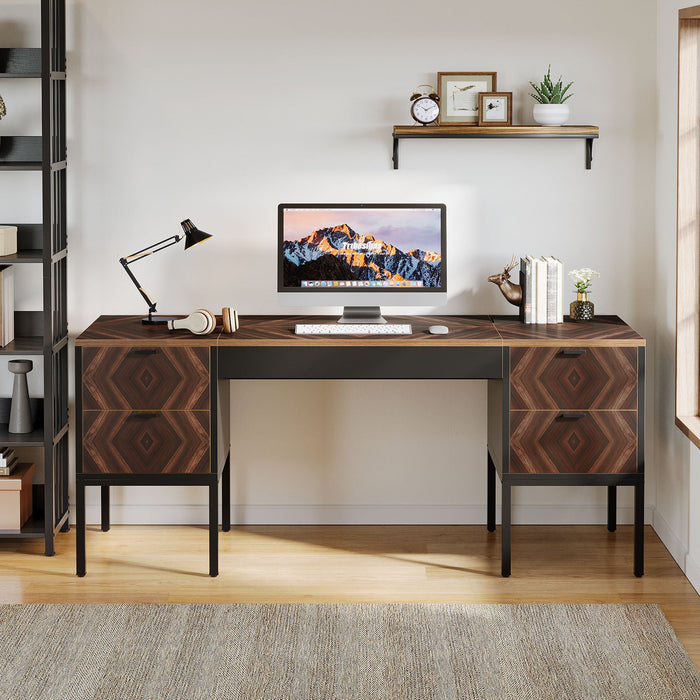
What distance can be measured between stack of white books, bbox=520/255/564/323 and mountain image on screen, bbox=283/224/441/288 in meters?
0.35

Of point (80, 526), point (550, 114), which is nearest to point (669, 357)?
point (550, 114)

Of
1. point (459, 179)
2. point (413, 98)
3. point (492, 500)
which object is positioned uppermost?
point (413, 98)

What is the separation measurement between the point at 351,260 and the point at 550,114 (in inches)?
37.6

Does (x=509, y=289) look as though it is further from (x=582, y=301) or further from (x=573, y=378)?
(x=573, y=378)

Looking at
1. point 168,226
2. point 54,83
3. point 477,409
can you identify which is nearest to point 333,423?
point 477,409

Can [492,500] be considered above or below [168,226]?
below

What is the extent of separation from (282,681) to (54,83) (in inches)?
94.7

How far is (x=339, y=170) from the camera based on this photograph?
3.93 meters

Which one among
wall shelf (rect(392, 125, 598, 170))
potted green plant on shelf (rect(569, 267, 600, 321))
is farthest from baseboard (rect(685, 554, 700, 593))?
wall shelf (rect(392, 125, 598, 170))

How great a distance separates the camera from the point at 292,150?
3924 mm

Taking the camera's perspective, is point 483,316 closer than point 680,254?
No

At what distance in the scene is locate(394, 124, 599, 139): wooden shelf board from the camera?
3756 mm

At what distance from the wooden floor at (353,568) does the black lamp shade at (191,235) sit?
1.22m

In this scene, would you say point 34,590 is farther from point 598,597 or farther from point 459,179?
point 459,179
